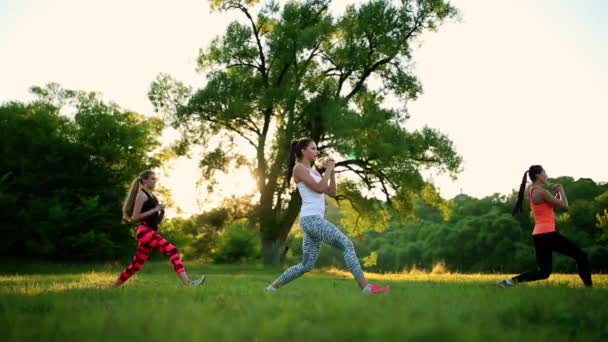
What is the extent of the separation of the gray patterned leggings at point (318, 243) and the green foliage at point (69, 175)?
20.0 meters

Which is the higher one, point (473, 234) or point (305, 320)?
point (473, 234)

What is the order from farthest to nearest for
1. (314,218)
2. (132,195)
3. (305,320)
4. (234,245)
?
(234,245) → (132,195) → (314,218) → (305,320)

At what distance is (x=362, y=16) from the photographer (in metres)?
26.4

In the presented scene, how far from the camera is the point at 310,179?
7227mm

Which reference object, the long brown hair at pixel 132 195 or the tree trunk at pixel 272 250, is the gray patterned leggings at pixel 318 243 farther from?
the tree trunk at pixel 272 250

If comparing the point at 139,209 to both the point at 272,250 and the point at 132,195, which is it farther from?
the point at 272,250

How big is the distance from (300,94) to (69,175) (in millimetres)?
12122

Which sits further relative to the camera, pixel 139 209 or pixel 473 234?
pixel 473 234

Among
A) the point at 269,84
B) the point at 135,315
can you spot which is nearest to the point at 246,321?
the point at 135,315

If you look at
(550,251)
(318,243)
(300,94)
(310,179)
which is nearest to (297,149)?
(310,179)

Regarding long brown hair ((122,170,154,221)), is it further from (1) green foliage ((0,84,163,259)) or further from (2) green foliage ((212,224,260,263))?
(2) green foliage ((212,224,260,263))

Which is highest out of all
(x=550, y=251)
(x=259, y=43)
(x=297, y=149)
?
(x=259, y=43)

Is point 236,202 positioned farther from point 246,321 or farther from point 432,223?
point 432,223

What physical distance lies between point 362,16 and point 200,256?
29.1m
